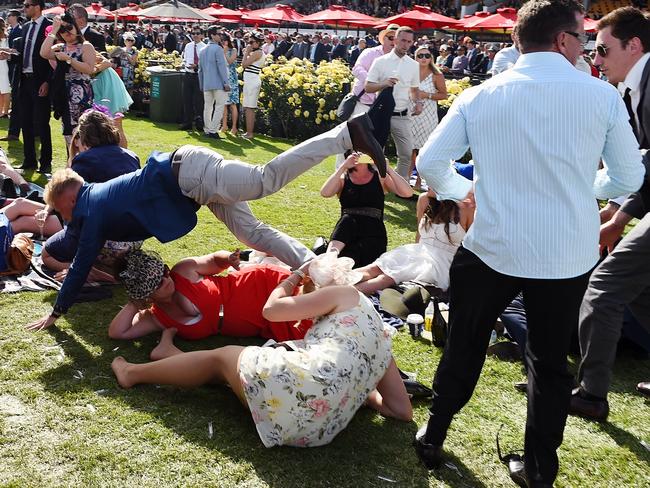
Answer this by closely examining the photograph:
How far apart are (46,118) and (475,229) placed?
672cm

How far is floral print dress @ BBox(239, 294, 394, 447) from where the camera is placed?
3021mm

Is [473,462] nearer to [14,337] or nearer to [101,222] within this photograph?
[101,222]

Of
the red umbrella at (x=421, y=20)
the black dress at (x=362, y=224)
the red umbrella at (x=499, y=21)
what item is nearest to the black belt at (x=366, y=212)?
the black dress at (x=362, y=224)

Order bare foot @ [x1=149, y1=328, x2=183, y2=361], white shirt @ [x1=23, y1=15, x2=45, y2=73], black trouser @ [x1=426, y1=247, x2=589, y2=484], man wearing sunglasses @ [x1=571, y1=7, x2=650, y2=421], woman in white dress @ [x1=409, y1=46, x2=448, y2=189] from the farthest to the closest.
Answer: woman in white dress @ [x1=409, y1=46, x2=448, y2=189] → white shirt @ [x1=23, y1=15, x2=45, y2=73] → bare foot @ [x1=149, y1=328, x2=183, y2=361] → man wearing sunglasses @ [x1=571, y1=7, x2=650, y2=421] → black trouser @ [x1=426, y1=247, x2=589, y2=484]

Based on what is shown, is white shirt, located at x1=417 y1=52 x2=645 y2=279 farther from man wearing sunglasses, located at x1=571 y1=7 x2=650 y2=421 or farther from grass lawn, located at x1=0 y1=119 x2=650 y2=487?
man wearing sunglasses, located at x1=571 y1=7 x2=650 y2=421

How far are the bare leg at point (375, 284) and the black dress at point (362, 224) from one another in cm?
41

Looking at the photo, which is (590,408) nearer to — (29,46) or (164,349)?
(164,349)

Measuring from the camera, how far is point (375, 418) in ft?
11.7

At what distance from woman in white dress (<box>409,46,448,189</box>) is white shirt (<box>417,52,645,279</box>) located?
627 cm

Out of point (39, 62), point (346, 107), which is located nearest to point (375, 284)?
point (346, 107)

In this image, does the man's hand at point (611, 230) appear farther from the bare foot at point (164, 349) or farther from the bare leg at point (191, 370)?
the bare foot at point (164, 349)

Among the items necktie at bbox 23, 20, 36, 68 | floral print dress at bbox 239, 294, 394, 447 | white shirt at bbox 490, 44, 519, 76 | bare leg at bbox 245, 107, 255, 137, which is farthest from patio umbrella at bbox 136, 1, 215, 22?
floral print dress at bbox 239, 294, 394, 447

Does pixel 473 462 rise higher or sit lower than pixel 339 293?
lower

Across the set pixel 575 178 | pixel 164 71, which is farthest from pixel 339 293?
pixel 164 71
